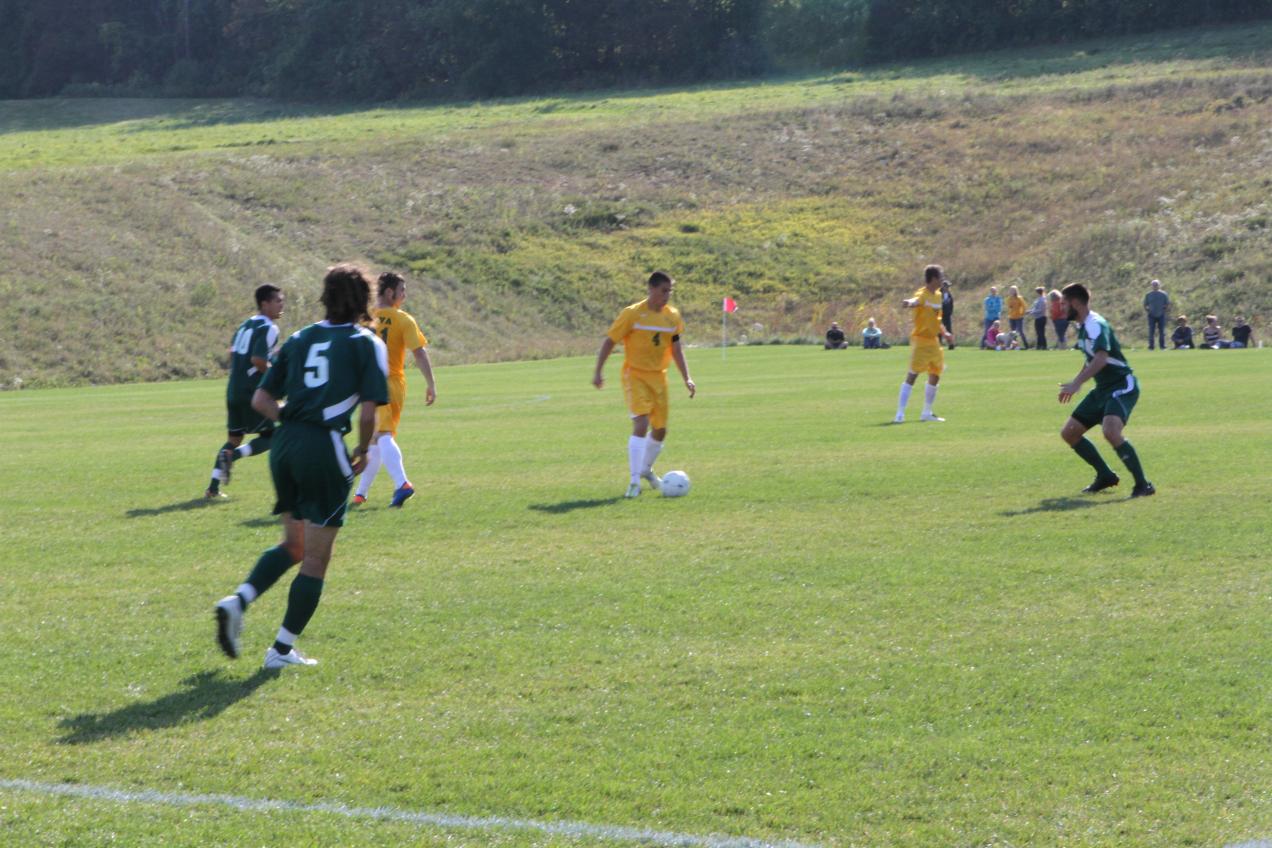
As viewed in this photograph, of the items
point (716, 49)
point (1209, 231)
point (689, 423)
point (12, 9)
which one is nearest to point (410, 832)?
point (689, 423)

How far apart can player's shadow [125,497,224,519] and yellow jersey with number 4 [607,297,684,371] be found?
13.7ft

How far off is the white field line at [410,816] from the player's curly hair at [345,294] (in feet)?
8.81

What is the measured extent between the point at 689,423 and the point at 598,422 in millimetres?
1447

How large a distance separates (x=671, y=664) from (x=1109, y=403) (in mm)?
7228

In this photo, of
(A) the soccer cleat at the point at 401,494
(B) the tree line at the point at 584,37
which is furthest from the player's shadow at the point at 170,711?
(B) the tree line at the point at 584,37

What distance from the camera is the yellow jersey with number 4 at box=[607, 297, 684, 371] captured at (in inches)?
543

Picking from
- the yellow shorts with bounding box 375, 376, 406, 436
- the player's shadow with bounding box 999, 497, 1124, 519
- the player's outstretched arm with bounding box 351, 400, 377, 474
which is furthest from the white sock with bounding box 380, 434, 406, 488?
the player's outstretched arm with bounding box 351, 400, 377, 474

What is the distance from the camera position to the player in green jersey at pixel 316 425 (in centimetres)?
729

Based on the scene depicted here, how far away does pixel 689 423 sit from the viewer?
21.6m

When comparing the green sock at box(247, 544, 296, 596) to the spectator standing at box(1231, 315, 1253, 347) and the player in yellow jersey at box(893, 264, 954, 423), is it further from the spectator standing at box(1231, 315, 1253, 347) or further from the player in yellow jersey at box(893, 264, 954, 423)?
the spectator standing at box(1231, 315, 1253, 347)

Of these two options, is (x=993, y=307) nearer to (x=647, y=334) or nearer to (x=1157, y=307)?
(x=1157, y=307)

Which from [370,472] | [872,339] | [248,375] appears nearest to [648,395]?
[370,472]

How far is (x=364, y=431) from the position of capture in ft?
24.1

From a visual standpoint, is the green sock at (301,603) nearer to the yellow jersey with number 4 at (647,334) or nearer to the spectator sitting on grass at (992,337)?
the yellow jersey with number 4 at (647,334)
